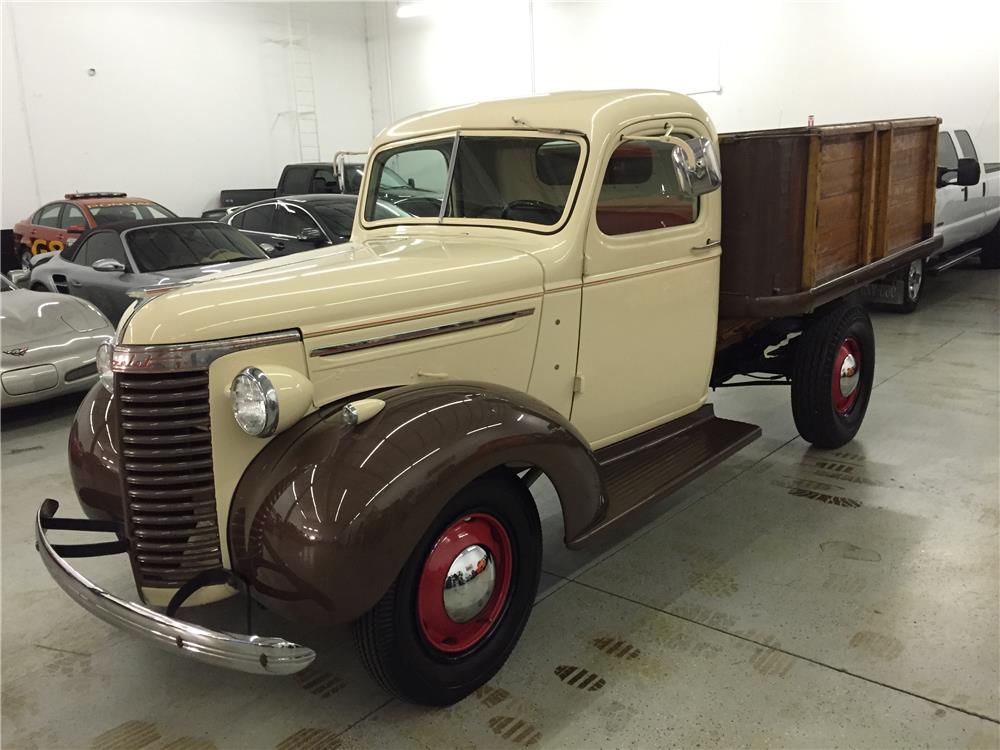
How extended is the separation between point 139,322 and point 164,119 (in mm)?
13506

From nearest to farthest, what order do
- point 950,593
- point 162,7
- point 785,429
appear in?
point 950,593, point 785,429, point 162,7

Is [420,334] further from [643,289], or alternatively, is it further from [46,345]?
[46,345]

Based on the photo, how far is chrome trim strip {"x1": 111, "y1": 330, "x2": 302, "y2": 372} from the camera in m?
2.16

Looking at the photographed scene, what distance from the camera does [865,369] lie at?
4.48m

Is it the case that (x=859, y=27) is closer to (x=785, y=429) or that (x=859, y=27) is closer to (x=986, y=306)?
(x=986, y=306)

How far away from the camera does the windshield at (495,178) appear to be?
3.10 meters

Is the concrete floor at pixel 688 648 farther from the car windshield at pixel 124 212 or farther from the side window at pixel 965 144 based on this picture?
the car windshield at pixel 124 212

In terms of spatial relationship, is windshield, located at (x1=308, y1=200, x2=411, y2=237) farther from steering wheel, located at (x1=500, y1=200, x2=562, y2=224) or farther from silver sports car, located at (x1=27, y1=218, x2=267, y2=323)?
steering wheel, located at (x1=500, y1=200, x2=562, y2=224)

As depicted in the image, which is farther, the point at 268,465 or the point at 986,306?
the point at 986,306

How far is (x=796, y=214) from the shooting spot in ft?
11.6

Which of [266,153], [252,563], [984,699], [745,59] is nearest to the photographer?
[252,563]

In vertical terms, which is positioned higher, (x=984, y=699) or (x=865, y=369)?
(x=865, y=369)

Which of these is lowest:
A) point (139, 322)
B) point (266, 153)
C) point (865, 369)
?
point (865, 369)

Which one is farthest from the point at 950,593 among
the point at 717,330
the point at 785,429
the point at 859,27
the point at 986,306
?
the point at 859,27
